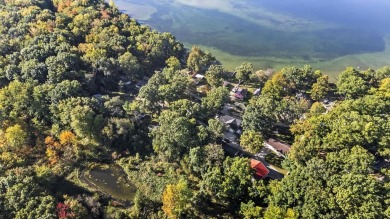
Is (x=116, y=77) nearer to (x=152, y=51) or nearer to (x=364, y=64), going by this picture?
(x=152, y=51)

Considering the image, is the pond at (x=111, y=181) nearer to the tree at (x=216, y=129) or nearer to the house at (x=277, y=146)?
the tree at (x=216, y=129)

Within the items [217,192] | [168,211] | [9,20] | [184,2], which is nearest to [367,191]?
[217,192]

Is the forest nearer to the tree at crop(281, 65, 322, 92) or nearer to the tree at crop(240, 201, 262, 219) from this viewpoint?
the tree at crop(240, 201, 262, 219)

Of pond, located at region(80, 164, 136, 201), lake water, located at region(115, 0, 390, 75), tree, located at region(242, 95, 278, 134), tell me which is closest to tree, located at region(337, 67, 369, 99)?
tree, located at region(242, 95, 278, 134)

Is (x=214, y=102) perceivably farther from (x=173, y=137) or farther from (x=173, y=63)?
(x=173, y=63)

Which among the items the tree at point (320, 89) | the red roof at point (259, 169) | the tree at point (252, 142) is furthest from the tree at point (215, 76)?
the red roof at point (259, 169)

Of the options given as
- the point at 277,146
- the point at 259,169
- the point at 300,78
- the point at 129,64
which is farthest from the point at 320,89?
the point at 129,64
